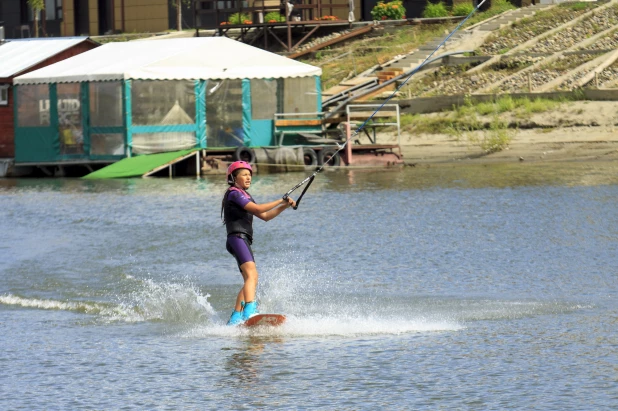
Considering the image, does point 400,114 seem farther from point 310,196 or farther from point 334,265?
point 334,265

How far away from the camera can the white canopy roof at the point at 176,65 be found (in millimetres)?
33281

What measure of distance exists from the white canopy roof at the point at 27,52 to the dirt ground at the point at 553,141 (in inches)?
468

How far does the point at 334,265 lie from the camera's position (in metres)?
16.4

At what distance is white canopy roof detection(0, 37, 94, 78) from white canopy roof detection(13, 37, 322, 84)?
5.00ft

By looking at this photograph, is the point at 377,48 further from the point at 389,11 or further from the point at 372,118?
the point at 372,118

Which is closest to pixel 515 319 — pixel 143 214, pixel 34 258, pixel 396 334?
pixel 396 334

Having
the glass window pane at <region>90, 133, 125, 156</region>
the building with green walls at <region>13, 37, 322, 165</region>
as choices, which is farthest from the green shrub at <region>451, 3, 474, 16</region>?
the glass window pane at <region>90, 133, 125, 156</region>

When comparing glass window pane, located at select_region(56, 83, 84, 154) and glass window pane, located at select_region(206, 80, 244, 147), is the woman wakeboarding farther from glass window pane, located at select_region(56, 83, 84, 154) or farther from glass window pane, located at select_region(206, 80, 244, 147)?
glass window pane, located at select_region(56, 83, 84, 154)

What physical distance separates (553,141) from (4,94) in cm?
1641

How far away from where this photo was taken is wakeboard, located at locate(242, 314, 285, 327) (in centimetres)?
1170

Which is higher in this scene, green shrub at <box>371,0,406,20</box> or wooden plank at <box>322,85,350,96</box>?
green shrub at <box>371,0,406,20</box>

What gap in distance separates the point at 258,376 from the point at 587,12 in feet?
113

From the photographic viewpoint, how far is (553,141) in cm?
3156

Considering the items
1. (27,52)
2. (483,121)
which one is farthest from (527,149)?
(27,52)
